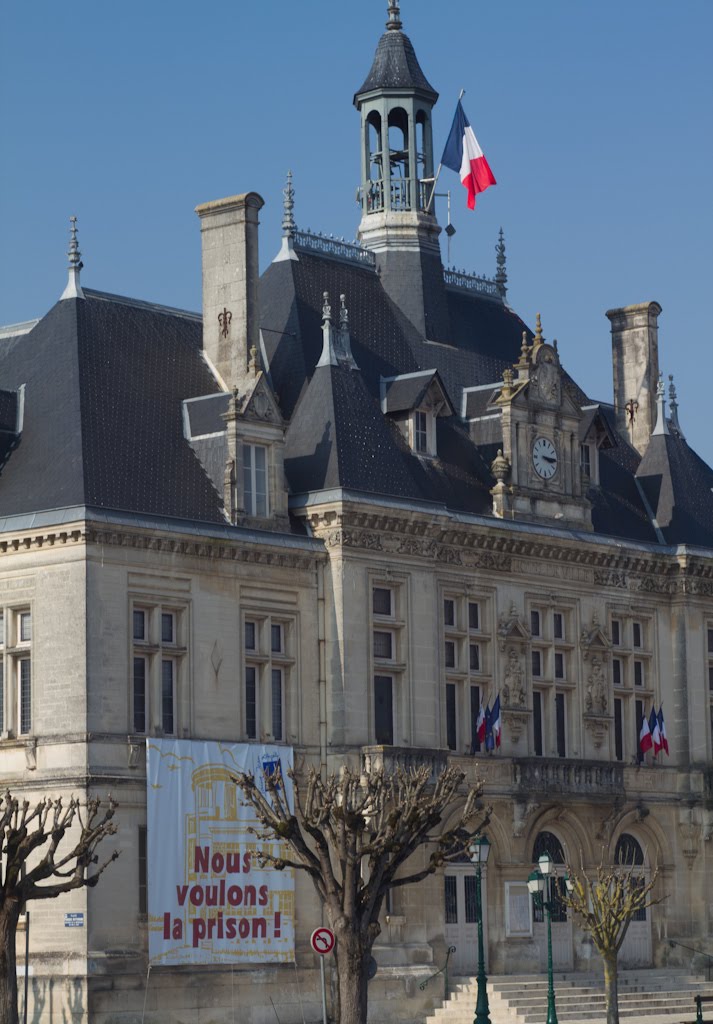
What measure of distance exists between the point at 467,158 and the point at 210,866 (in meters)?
22.0

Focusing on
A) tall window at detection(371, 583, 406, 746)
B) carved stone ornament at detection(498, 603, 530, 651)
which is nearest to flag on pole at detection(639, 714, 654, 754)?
carved stone ornament at detection(498, 603, 530, 651)

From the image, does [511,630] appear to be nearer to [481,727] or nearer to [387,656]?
[481,727]

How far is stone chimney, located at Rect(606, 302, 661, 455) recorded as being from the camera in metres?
70.1

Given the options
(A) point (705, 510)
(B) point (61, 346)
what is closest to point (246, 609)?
(B) point (61, 346)

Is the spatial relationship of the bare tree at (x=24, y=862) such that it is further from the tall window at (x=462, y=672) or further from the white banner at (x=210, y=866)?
the tall window at (x=462, y=672)

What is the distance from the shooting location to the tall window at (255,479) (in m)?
56.1

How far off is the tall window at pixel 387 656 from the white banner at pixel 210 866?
289cm

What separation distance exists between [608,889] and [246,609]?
Answer: 10752 mm

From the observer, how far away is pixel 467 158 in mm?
66188

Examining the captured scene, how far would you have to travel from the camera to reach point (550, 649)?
62.6m

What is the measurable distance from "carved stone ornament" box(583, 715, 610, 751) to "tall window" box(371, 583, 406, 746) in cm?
738

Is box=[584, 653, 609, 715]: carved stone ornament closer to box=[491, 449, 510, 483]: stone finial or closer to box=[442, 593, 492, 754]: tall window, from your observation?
box=[442, 593, 492, 754]: tall window

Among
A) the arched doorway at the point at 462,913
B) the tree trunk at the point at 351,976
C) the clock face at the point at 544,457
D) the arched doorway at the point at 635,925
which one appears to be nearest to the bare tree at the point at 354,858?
the tree trunk at the point at 351,976

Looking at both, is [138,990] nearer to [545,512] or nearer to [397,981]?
[397,981]
